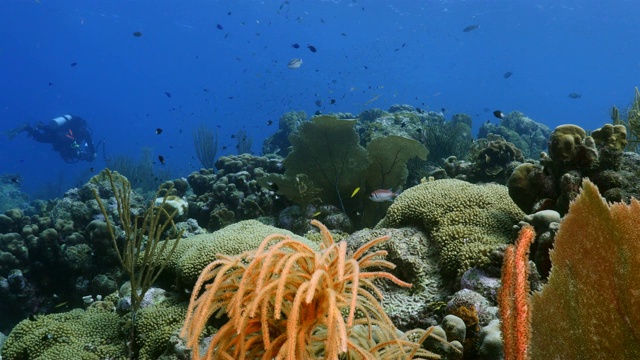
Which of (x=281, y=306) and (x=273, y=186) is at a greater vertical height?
(x=273, y=186)

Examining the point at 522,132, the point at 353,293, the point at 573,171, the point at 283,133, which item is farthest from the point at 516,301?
the point at 522,132

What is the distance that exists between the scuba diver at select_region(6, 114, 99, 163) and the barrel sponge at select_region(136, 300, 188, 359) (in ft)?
62.8

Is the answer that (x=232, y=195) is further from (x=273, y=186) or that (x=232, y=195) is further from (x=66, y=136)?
(x=66, y=136)

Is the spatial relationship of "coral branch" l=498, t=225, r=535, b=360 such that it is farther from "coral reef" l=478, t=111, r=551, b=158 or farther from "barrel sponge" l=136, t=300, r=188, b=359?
"coral reef" l=478, t=111, r=551, b=158

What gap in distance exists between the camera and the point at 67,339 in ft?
15.6

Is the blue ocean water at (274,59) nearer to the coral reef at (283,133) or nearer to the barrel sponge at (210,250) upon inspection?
the coral reef at (283,133)

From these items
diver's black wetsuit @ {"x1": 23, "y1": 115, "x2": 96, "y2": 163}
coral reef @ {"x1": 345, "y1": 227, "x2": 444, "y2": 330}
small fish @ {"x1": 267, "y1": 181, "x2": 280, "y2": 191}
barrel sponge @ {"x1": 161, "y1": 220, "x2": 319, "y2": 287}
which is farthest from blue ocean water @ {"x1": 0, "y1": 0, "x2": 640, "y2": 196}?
coral reef @ {"x1": 345, "y1": 227, "x2": 444, "y2": 330}

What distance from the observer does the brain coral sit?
424cm

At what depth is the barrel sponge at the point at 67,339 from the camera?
4586mm

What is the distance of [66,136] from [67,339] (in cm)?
2025

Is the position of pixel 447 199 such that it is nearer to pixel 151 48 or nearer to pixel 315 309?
pixel 315 309

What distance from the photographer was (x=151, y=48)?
10606 centimetres

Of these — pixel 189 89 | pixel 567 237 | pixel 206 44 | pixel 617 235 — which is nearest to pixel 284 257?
pixel 567 237

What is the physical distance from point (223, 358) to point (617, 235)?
171 centimetres
